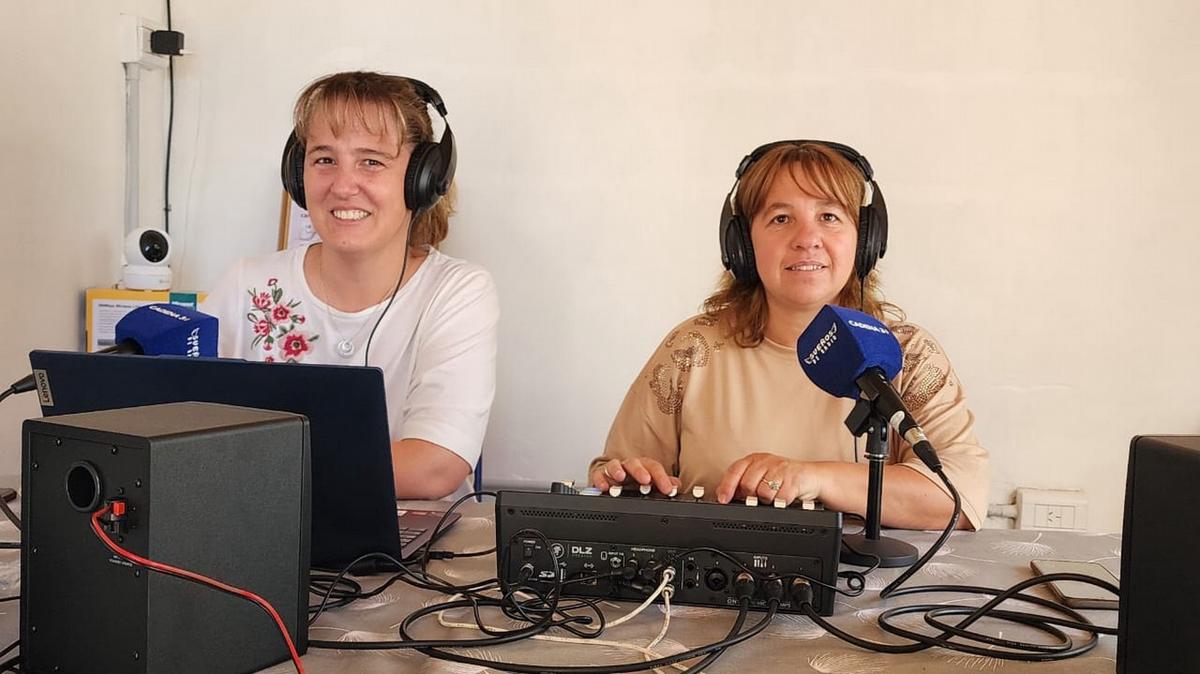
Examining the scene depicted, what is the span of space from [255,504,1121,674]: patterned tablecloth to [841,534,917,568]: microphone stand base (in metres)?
0.02

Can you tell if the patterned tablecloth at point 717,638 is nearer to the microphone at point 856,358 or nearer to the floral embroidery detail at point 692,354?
the microphone at point 856,358

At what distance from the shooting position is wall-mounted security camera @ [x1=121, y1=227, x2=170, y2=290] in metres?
2.30

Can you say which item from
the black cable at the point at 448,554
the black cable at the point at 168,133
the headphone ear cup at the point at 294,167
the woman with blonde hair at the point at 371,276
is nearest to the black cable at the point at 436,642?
the black cable at the point at 448,554

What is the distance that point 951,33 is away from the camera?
2268 mm

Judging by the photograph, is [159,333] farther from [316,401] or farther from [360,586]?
[360,586]

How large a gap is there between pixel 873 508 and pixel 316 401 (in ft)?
2.11

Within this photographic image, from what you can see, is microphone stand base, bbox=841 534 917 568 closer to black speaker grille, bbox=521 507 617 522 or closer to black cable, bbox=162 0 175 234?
black speaker grille, bbox=521 507 617 522

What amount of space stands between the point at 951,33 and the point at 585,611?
1755mm

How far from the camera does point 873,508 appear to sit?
122 cm

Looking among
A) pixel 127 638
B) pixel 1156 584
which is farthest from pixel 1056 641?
pixel 127 638

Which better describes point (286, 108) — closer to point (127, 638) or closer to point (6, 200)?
point (6, 200)

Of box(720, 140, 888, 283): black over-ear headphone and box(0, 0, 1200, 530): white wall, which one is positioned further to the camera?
box(0, 0, 1200, 530): white wall

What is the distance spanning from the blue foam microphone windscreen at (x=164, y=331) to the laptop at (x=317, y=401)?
0.10 meters

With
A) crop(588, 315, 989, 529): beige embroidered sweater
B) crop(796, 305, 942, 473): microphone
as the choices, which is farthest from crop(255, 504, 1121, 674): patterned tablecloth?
crop(588, 315, 989, 529): beige embroidered sweater
